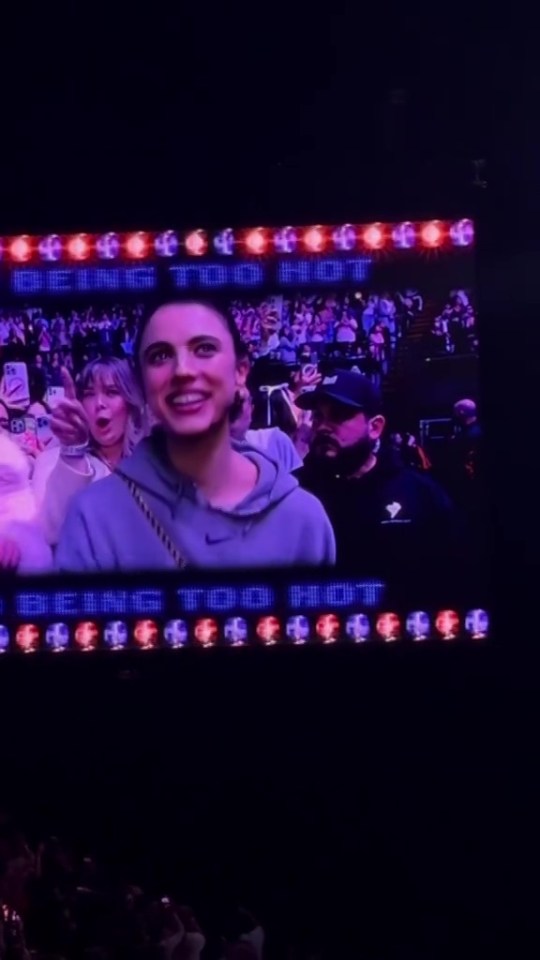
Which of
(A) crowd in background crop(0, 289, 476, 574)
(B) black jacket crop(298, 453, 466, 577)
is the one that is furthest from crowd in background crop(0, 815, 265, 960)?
(B) black jacket crop(298, 453, 466, 577)

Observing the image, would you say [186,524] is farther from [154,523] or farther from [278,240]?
[278,240]

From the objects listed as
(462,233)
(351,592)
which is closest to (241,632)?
(351,592)

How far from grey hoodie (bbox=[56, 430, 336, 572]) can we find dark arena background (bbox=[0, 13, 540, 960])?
51 mm

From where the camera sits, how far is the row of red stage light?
424 centimetres

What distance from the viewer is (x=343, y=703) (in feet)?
14.4

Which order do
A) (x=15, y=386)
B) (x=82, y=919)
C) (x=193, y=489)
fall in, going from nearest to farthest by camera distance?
(x=82, y=919) < (x=15, y=386) < (x=193, y=489)

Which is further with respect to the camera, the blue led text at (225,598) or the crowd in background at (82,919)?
the blue led text at (225,598)

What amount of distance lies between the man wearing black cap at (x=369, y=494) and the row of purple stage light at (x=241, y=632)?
0.15 meters

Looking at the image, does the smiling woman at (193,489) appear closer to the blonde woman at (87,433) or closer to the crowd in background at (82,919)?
the blonde woman at (87,433)

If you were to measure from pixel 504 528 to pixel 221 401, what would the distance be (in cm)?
86

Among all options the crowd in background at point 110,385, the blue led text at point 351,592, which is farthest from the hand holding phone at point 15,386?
the blue led text at point 351,592

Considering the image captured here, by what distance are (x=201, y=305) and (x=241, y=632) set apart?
2.88ft

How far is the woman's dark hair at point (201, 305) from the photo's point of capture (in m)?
4.23

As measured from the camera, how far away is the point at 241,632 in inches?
168
